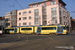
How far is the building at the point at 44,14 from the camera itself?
37106mm

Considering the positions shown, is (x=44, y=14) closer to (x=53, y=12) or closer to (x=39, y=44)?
(x=53, y=12)

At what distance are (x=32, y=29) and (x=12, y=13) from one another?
2270 cm

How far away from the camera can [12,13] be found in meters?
46.8

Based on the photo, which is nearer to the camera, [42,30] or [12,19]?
[42,30]

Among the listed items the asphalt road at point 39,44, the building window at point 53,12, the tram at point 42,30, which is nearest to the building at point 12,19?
the tram at point 42,30

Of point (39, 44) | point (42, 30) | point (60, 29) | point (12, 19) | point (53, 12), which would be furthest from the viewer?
point (12, 19)

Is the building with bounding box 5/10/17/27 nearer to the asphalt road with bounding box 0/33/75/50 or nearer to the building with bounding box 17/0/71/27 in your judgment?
the building with bounding box 17/0/71/27

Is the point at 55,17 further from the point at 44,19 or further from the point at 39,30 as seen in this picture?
the point at 39,30

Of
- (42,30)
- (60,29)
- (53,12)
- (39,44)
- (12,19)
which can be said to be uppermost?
(53,12)

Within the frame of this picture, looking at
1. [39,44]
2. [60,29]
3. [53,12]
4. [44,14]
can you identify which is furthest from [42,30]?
[39,44]

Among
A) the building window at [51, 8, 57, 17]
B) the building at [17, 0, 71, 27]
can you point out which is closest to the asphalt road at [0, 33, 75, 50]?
the building at [17, 0, 71, 27]

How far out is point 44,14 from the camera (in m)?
39.7

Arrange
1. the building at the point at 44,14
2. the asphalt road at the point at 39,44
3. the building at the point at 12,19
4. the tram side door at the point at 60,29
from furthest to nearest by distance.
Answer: the building at the point at 12,19 < the building at the point at 44,14 < the tram side door at the point at 60,29 < the asphalt road at the point at 39,44

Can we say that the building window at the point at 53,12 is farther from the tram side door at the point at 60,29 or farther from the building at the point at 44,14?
the tram side door at the point at 60,29
